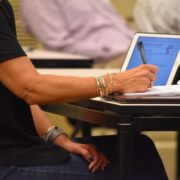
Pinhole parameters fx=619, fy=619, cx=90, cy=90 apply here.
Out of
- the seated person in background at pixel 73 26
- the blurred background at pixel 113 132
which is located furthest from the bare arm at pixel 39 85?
the blurred background at pixel 113 132

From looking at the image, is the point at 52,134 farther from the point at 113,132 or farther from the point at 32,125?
the point at 113,132

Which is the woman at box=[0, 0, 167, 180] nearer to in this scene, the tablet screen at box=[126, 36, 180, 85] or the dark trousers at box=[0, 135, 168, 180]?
the dark trousers at box=[0, 135, 168, 180]

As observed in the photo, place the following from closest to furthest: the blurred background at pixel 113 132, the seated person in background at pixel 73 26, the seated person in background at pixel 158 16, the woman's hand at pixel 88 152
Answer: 1. the woman's hand at pixel 88 152
2. the seated person in background at pixel 158 16
3. the seated person in background at pixel 73 26
4. the blurred background at pixel 113 132

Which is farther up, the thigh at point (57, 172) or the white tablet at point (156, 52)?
the white tablet at point (156, 52)

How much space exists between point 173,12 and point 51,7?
2.78 ft

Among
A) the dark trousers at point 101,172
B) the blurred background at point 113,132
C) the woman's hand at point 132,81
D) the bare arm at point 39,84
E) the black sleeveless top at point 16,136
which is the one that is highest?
the bare arm at point 39,84

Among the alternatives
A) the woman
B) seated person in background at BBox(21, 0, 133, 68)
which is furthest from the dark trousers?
seated person in background at BBox(21, 0, 133, 68)

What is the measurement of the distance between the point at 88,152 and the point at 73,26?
7.00 feet

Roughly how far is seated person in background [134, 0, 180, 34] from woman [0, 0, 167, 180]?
1.68 m

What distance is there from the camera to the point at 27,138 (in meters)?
1.79

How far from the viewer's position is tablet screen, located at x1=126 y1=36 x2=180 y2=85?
1891 mm

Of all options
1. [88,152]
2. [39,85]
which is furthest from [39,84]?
[88,152]

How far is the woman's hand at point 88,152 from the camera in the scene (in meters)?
1.82

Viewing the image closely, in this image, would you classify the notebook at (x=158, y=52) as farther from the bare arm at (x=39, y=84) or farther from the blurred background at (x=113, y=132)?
the blurred background at (x=113, y=132)
